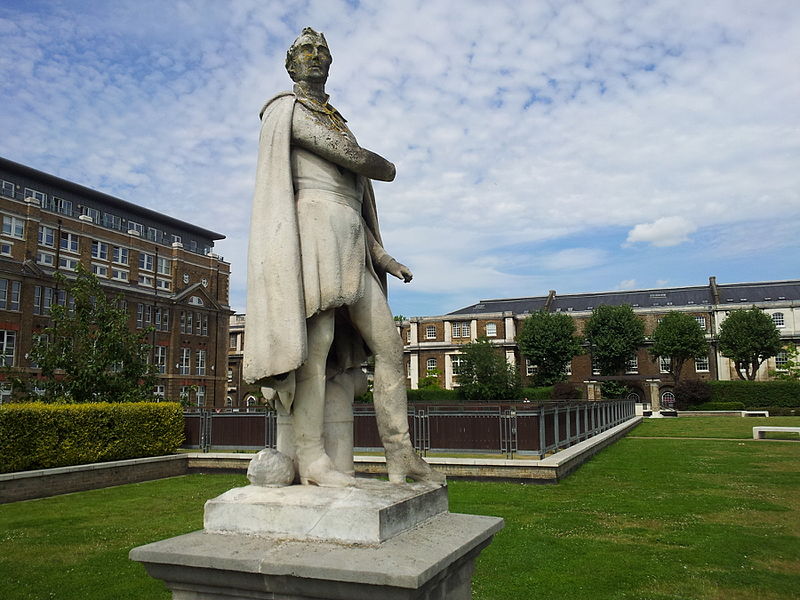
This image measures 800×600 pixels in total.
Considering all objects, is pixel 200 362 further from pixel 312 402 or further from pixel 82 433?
pixel 312 402

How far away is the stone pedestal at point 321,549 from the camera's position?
8.43 ft

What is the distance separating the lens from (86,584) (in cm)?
612

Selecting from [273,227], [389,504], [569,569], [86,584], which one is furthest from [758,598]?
[86,584]

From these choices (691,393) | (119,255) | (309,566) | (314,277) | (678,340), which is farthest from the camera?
(678,340)

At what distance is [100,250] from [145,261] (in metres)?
4.73

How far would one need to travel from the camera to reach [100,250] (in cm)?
5100

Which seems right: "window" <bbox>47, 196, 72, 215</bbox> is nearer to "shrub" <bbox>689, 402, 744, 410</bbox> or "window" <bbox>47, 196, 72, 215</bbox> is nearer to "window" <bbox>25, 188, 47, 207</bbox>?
"window" <bbox>25, 188, 47, 207</bbox>

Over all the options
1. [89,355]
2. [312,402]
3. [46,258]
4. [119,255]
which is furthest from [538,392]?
[312,402]

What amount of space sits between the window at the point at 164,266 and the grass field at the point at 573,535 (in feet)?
152

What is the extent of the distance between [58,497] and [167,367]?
4389cm

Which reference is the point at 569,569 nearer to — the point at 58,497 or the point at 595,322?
the point at 58,497

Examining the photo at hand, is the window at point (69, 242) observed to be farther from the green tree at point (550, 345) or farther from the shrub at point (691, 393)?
the shrub at point (691, 393)

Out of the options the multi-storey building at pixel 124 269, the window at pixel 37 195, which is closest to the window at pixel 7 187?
the multi-storey building at pixel 124 269

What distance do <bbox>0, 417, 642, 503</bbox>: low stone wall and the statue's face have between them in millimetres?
10127
